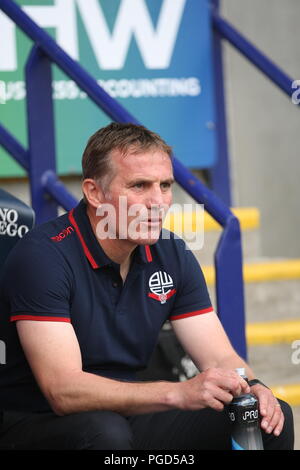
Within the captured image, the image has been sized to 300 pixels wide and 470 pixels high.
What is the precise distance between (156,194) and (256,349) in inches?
61.5

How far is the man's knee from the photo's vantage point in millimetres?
2041

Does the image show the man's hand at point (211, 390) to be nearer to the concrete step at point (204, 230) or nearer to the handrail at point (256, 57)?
the concrete step at point (204, 230)

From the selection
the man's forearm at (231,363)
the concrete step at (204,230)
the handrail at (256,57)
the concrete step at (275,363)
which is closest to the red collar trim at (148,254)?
the man's forearm at (231,363)

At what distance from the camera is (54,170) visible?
331 cm

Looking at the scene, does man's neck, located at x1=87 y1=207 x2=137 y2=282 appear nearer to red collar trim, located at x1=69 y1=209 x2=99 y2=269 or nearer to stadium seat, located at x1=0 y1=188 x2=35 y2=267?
red collar trim, located at x1=69 y1=209 x2=99 y2=269

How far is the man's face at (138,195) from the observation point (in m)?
2.34

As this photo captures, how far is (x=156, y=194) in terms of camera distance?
7.72 feet

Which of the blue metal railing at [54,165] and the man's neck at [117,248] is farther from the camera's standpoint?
the blue metal railing at [54,165]

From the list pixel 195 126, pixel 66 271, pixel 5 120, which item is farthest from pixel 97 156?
pixel 195 126

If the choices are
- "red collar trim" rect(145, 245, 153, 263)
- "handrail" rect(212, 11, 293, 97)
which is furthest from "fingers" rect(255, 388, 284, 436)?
"handrail" rect(212, 11, 293, 97)

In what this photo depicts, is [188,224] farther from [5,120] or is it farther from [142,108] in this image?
[5,120]

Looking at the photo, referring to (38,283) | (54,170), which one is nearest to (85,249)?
(38,283)

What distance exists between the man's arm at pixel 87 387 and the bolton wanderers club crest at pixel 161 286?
0.34 meters

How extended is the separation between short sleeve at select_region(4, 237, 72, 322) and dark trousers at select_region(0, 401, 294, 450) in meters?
0.26
